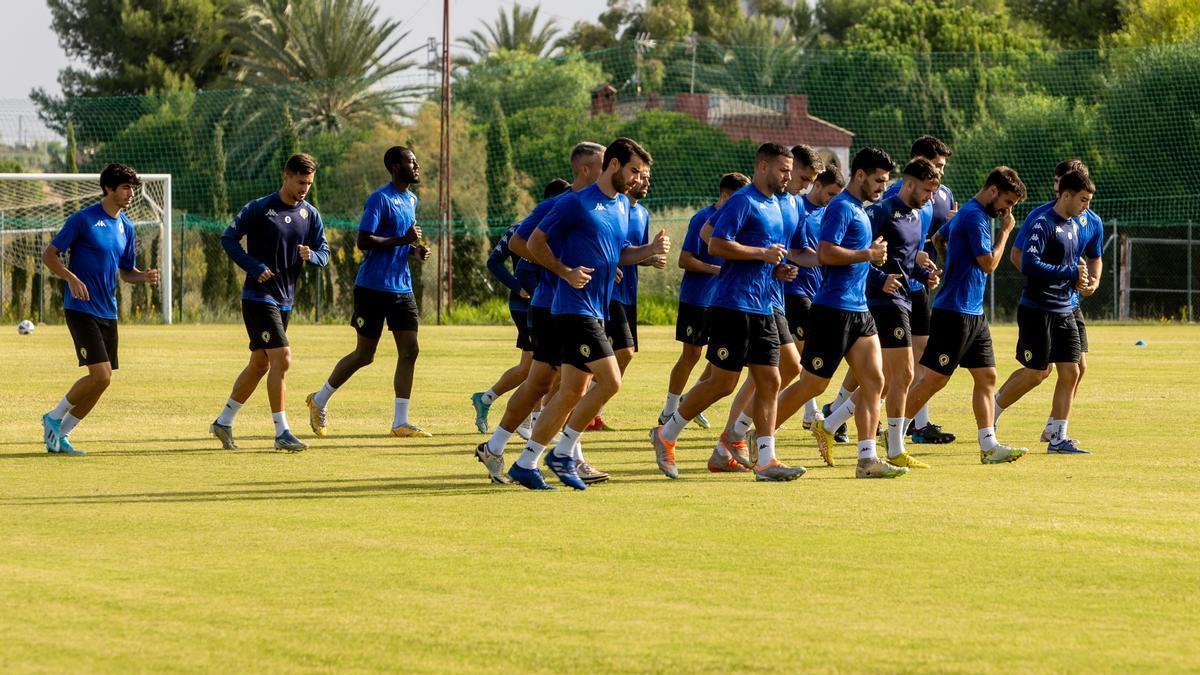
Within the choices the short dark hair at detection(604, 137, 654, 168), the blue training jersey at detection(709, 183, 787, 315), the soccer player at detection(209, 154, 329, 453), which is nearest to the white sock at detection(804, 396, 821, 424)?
the blue training jersey at detection(709, 183, 787, 315)

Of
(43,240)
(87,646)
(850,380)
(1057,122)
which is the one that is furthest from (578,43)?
(87,646)

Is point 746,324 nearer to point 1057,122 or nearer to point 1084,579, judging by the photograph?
point 1084,579

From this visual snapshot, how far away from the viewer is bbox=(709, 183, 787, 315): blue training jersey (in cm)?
1130

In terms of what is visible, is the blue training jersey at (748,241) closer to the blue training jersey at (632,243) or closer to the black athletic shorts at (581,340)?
the blue training jersey at (632,243)

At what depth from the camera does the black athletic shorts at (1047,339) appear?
1397 cm

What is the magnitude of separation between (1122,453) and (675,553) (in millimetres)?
6141

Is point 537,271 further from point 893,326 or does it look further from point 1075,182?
point 1075,182

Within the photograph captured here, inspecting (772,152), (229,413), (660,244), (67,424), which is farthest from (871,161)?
(67,424)

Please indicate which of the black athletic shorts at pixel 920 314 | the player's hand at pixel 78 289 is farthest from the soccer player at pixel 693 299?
the player's hand at pixel 78 289

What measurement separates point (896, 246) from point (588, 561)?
541 cm

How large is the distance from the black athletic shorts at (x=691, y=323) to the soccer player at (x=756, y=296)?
257 centimetres

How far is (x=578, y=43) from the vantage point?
11969cm

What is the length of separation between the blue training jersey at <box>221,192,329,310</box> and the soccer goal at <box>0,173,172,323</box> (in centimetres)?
2699

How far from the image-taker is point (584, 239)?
10.9 metres
